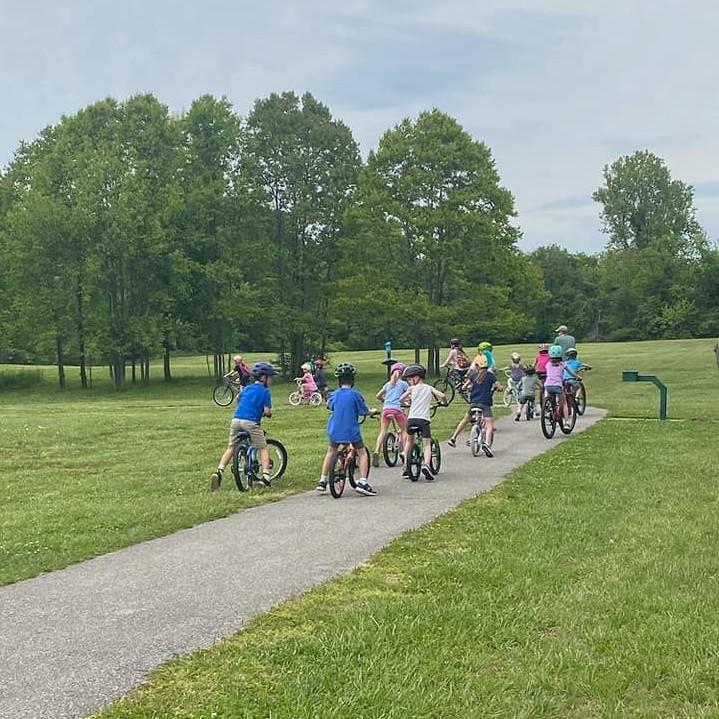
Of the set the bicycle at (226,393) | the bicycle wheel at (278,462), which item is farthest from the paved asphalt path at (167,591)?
the bicycle at (226,393)

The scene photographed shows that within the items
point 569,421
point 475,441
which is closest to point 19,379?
point 569,421

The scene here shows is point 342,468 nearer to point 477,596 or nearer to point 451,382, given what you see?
point 477,596

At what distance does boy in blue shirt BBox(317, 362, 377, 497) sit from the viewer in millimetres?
10484

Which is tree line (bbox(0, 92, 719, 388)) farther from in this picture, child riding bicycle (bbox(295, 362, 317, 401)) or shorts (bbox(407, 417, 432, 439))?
shorts (bbox(407, 417, 432, 439))

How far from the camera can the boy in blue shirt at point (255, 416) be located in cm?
1118

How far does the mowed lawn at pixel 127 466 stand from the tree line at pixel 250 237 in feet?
29.2

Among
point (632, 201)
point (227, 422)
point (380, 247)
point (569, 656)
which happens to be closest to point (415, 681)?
point (569, 656)

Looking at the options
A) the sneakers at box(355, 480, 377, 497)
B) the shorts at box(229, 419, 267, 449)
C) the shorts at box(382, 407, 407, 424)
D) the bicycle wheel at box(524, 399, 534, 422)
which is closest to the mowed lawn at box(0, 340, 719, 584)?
the shorts at box(229, 419, 267, 449)

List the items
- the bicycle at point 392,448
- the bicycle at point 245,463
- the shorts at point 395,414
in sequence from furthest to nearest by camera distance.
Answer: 1. the bicycle at point 392,448
2. the shorts at point 395,414
3. the bicycle at point 245,463

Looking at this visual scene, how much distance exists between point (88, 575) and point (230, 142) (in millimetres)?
40887

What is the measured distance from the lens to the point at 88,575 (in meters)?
6.79

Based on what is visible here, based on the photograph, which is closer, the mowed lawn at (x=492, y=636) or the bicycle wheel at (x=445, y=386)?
the mowed lawn at (x=492, y=636)

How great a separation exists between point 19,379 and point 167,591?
150 feet

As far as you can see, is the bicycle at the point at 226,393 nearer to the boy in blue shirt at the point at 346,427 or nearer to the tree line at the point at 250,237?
the tree line at the point at 250,237
